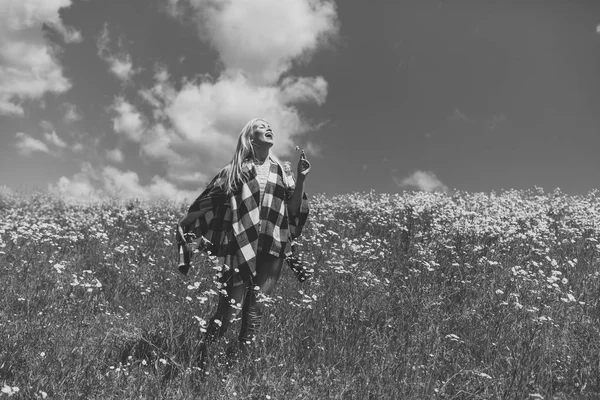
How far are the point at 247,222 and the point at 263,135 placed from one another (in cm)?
89

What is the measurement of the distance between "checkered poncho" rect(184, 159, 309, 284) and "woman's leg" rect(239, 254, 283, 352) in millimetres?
127

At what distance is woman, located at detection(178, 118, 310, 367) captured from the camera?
15.5 feet

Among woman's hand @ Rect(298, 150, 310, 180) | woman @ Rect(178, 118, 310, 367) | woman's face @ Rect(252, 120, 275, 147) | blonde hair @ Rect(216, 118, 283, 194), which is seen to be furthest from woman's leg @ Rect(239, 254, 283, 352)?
woman's face @ Rect(252, 120, 275, 147)

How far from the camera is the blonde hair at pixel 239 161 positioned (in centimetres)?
487

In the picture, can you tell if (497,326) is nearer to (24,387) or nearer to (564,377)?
(564,377)

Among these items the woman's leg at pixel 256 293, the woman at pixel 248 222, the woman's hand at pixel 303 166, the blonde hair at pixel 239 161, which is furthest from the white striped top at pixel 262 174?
the woman's leg at pixel 256 293

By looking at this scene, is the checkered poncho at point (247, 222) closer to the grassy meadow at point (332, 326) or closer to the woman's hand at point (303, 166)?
the grassy meadow at point (332, 326)

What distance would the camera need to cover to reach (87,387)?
393 cm

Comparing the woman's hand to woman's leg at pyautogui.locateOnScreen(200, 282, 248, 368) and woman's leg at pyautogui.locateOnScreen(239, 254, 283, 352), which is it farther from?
woman's leg at pyautogui.locateOnScreen(200, 282, 248, 368)

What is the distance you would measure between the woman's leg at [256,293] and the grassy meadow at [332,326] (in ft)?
0.53

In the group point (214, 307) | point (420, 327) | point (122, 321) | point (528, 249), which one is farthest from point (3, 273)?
point (528, 249)

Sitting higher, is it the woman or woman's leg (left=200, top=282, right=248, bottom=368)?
the woman

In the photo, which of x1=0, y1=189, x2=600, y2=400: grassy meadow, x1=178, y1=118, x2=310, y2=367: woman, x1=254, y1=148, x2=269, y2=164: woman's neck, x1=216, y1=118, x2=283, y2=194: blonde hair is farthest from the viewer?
x1=254, y1=148, x2=269, y2=164: woman's neck

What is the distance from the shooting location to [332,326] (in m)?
5.32
